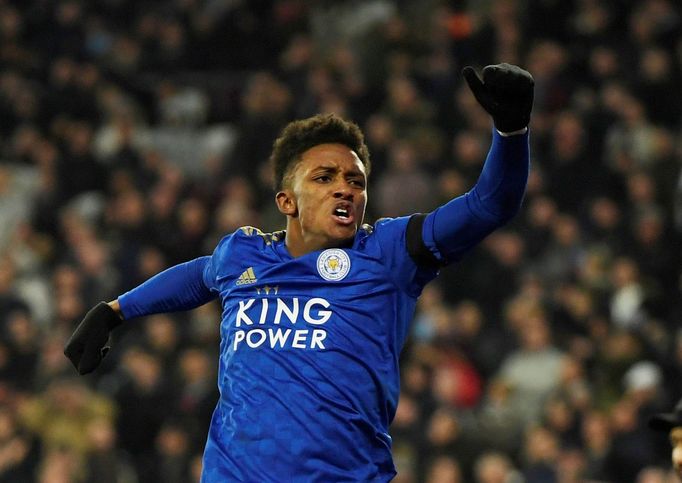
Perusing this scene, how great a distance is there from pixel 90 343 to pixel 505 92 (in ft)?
6.12

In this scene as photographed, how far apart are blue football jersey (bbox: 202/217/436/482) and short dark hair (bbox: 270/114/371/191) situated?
335mm

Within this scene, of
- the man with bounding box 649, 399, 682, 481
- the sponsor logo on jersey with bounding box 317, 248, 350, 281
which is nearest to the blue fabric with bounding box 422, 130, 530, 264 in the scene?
the sponsor logo on jersey with bounding box 317, 248, 350, 281

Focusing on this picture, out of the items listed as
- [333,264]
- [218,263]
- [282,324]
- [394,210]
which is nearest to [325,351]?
[282,324]

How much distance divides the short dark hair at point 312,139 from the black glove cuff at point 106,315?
78 cm

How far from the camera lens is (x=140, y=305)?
480cm

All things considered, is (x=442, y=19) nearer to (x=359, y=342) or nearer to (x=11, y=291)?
(x=11, y=291)

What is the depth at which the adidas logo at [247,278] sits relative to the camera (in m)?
4.34

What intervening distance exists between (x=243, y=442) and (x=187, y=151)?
9.21 meters

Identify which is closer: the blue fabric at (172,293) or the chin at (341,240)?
the chin at (341,240)

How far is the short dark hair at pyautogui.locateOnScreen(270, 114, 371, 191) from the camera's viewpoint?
4.46 m

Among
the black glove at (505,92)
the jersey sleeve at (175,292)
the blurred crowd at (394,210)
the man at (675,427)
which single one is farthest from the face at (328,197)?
the blurred crowd at (394,210)

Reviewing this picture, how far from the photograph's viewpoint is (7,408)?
10.9m

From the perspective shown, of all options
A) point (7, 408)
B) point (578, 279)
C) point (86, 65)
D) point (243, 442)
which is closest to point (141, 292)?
point (243, 442)

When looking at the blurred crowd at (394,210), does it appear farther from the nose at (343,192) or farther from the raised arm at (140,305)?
the nose at (343,192)
